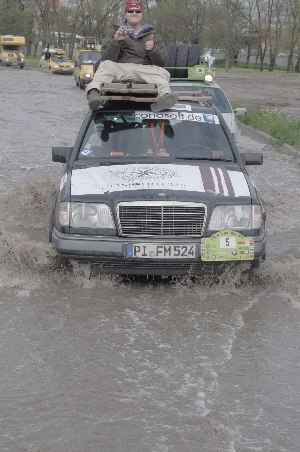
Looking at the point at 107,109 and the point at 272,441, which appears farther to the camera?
the point at 107,109

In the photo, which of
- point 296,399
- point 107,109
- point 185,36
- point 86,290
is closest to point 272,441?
point 296,399

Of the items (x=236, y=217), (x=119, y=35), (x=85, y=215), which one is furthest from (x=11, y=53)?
(x=236, y=217)

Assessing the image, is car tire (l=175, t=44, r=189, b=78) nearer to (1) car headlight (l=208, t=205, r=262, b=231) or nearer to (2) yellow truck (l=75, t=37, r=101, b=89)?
(1) car headlight (l=208, t=205, r=262, b=231)

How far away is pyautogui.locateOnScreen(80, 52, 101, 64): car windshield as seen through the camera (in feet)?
133

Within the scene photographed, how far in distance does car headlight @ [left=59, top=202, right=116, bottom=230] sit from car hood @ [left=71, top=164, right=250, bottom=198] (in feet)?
0.39

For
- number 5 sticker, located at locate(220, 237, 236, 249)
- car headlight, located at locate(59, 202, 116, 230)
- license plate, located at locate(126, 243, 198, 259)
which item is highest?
car headlight, located at locate(59, 202, 116, 230)

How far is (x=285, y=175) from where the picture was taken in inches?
570

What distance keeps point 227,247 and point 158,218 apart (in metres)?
0.58

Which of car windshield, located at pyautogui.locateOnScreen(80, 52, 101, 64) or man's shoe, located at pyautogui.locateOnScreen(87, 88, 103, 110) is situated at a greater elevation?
man's shoe, located at pyautogui.locateOnScreen(87, 88, 103, 110)

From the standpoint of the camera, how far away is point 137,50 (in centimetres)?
898

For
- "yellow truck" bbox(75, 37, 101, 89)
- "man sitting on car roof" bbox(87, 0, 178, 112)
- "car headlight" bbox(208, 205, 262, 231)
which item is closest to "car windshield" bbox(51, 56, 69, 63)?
"yellow truck" bbox(75, 37, 101, 89)

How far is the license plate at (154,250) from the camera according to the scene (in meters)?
6.45

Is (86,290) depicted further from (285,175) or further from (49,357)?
(285,175)

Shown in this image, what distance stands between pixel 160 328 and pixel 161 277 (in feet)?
4.11
